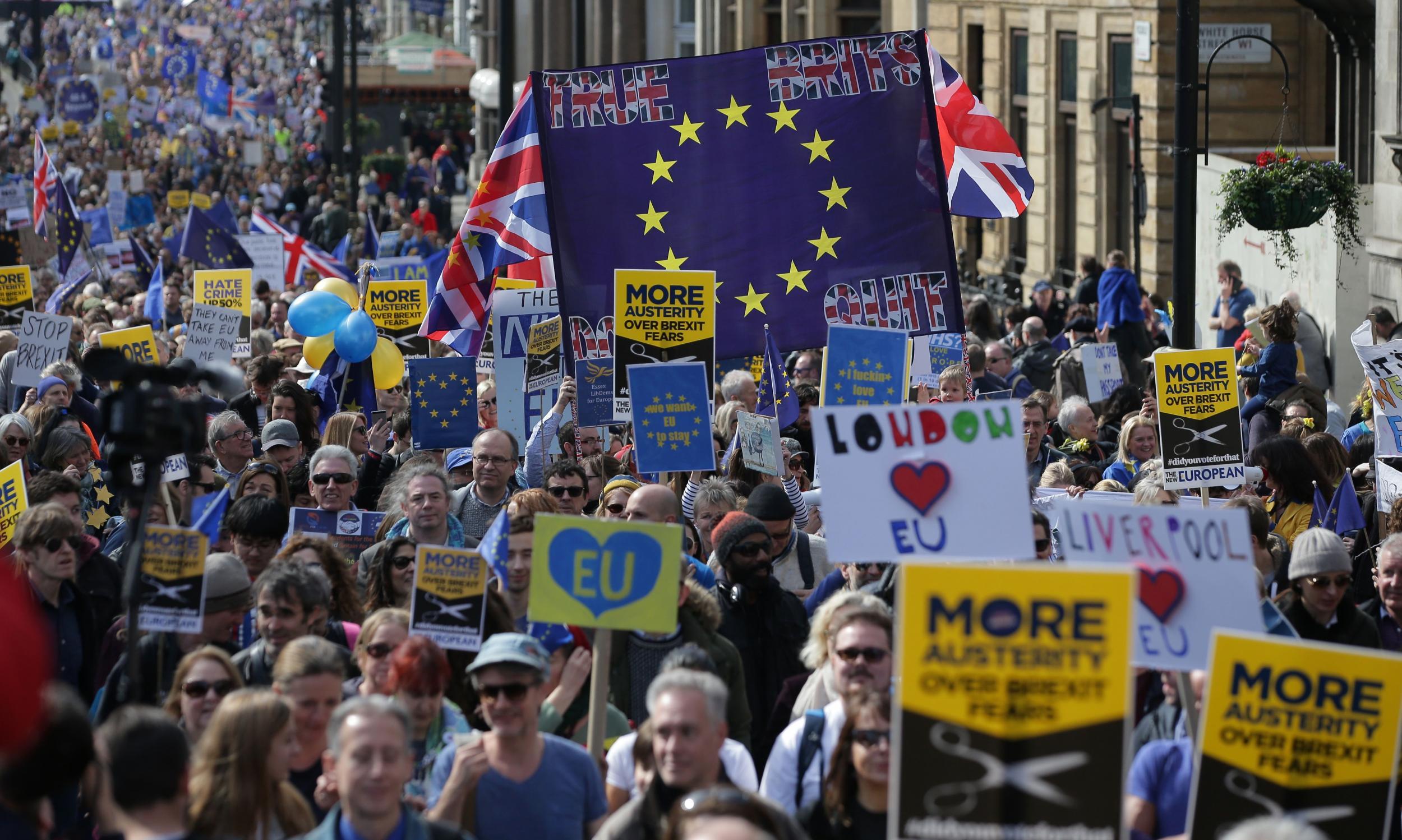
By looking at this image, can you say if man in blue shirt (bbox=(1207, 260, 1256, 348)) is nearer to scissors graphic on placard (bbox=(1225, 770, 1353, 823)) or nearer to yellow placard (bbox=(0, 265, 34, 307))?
yellow placard (bbox=(0, 265, 34, 307))

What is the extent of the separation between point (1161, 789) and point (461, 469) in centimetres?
601

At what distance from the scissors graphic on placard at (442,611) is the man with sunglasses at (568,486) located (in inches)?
88.8

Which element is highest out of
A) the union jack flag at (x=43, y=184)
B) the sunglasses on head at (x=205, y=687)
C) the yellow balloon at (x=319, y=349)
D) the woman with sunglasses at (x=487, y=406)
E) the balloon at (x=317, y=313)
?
the union jack flag at (x=43, y=184)

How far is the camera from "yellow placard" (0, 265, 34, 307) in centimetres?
1720

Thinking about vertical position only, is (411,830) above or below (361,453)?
below

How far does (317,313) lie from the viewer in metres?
14.3

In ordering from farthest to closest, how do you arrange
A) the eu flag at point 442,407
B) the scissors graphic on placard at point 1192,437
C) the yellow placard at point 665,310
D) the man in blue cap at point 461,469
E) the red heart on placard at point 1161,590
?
the eu flag at point 442,407
the man in blue cap at point 461,469
the yellow placard at point 665,310
the scissors graphic on placard at point 1192,437
the red heart on placard at point 1161,590

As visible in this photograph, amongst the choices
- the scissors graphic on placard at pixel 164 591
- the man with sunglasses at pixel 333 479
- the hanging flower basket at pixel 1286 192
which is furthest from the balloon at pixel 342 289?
the scissors graphic on placard at pixel 164 591

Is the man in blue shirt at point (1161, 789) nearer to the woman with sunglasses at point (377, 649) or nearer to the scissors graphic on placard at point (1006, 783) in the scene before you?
the scissors graphic on placard at point (1006, 783)

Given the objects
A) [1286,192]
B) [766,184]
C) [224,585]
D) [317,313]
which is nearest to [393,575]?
[224,585]

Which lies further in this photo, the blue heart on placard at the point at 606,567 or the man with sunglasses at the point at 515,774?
the blue heart on placard at the point at 606,567

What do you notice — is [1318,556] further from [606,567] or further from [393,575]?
[393,575]

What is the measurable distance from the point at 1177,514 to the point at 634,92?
23.1 ft

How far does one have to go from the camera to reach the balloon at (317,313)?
46.9ft
